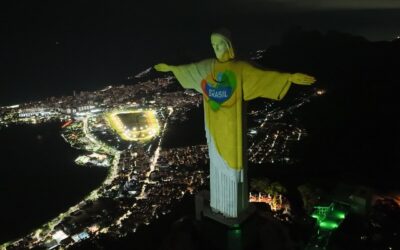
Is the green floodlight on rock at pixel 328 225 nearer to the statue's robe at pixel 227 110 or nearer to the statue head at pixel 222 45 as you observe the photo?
the statue's robe at pixel 227 110

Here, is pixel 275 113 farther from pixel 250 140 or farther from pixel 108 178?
Result: pixel 108 178

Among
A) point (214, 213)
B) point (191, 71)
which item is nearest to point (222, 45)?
point (191, 71)

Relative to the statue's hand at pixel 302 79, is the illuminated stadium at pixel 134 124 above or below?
below

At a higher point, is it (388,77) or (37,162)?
(388,77)

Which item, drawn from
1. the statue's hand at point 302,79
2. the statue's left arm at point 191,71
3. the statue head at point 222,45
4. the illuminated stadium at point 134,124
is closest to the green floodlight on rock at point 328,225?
the statue's left arm at point 191,71

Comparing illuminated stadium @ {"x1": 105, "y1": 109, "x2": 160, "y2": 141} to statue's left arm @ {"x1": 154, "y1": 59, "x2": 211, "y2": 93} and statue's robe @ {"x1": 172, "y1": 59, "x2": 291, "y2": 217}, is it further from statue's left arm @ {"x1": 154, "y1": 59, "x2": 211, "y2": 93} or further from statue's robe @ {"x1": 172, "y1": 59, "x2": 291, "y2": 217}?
statue's robe @ {"x1": 172, "y1": 59, "x2": 291, "y2": 217}

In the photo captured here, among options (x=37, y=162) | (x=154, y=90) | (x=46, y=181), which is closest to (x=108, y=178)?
(x=46, y=181)

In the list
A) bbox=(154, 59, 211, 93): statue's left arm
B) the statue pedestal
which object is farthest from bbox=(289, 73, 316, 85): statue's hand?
the statue pedestal
